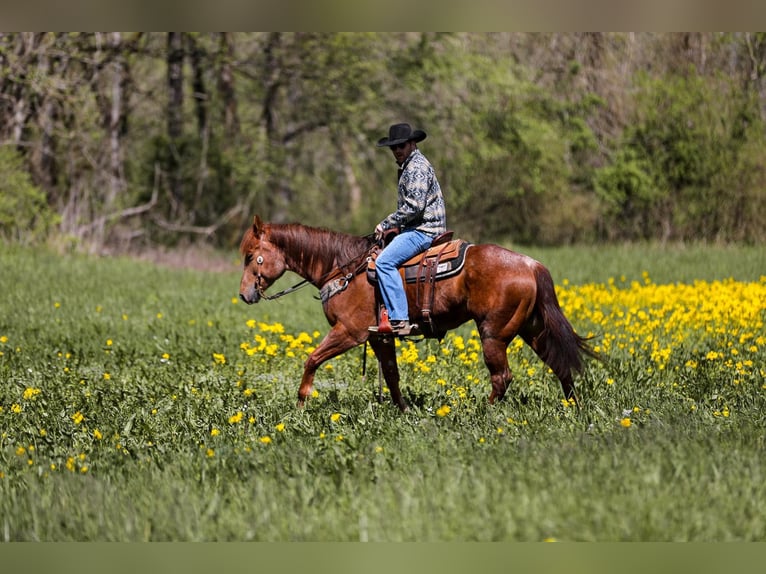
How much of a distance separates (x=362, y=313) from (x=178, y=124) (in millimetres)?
21637

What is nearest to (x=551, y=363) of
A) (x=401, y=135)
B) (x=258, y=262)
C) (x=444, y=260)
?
(x=444, y=260)

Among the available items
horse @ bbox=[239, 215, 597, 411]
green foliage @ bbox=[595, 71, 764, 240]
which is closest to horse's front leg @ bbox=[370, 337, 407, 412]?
horse @ bbox=[239, 215, 597, 411]

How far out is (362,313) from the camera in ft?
28.7

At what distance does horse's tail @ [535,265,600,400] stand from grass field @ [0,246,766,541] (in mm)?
334

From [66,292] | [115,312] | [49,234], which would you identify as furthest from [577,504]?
[49,234]

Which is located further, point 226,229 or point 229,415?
point 226,229

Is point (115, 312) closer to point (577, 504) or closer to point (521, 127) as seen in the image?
point (577, 504)

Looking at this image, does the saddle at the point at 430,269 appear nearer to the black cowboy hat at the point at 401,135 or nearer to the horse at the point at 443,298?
the horse at the point at 443,298

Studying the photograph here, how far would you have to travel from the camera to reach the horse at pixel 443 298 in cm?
833

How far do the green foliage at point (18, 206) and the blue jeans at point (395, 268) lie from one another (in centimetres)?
1563

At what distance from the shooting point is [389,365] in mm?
8852

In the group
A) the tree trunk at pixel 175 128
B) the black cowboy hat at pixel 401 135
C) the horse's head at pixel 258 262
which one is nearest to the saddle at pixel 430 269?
the black cowboy hat at pixel 401 135

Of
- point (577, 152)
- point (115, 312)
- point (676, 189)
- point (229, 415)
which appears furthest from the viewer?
point (577, 152)

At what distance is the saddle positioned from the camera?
334 inches
